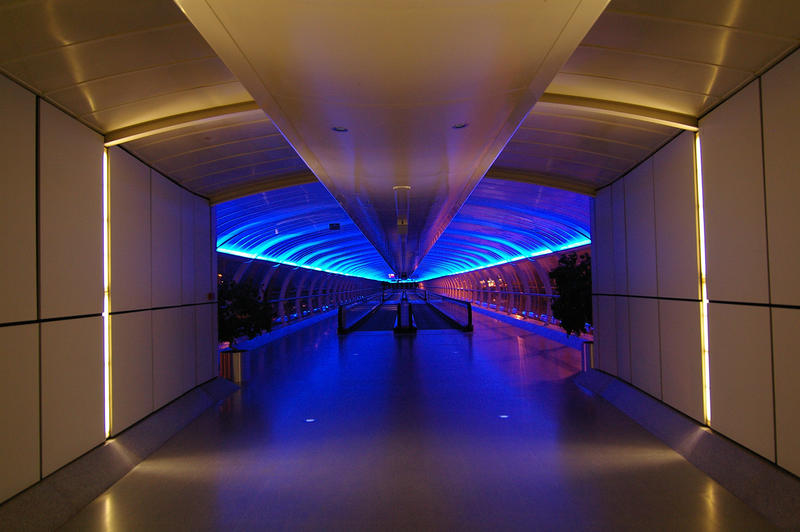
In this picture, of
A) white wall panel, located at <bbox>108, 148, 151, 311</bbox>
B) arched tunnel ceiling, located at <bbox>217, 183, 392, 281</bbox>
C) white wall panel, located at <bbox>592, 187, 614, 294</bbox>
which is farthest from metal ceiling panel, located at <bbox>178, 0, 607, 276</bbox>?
arched tunnel ceiling, located at <bbox>217, 183, 392, 281</bbox>

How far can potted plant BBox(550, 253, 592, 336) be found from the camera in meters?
9.09

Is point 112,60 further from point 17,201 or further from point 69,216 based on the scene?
point 69,216

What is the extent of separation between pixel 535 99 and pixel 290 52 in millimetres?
1932

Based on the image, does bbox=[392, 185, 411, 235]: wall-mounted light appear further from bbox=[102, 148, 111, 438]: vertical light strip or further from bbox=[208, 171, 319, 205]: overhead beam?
bbox=[102, 148, 111, 438]: vertical light strip

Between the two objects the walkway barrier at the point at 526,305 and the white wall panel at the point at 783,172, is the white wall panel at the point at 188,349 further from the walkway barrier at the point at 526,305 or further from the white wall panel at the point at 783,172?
the walkway barrier at the point at 526,305

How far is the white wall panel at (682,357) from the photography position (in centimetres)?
490

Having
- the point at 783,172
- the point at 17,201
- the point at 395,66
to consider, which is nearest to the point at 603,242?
the point at 783,172

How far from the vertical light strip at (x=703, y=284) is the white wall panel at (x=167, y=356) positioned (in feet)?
18.7

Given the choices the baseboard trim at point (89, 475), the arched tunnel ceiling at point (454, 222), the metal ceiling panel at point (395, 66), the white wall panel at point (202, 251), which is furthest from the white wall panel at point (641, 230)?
the white wall panel at point (202, 251)

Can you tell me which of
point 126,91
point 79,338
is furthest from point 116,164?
point 79,338

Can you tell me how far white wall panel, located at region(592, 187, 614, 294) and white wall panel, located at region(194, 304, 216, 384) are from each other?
238 inches

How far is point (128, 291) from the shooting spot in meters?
5.37

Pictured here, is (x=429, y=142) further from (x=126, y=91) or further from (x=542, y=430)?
(x=542, y=430)

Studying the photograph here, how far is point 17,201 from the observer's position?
11.9 feet
